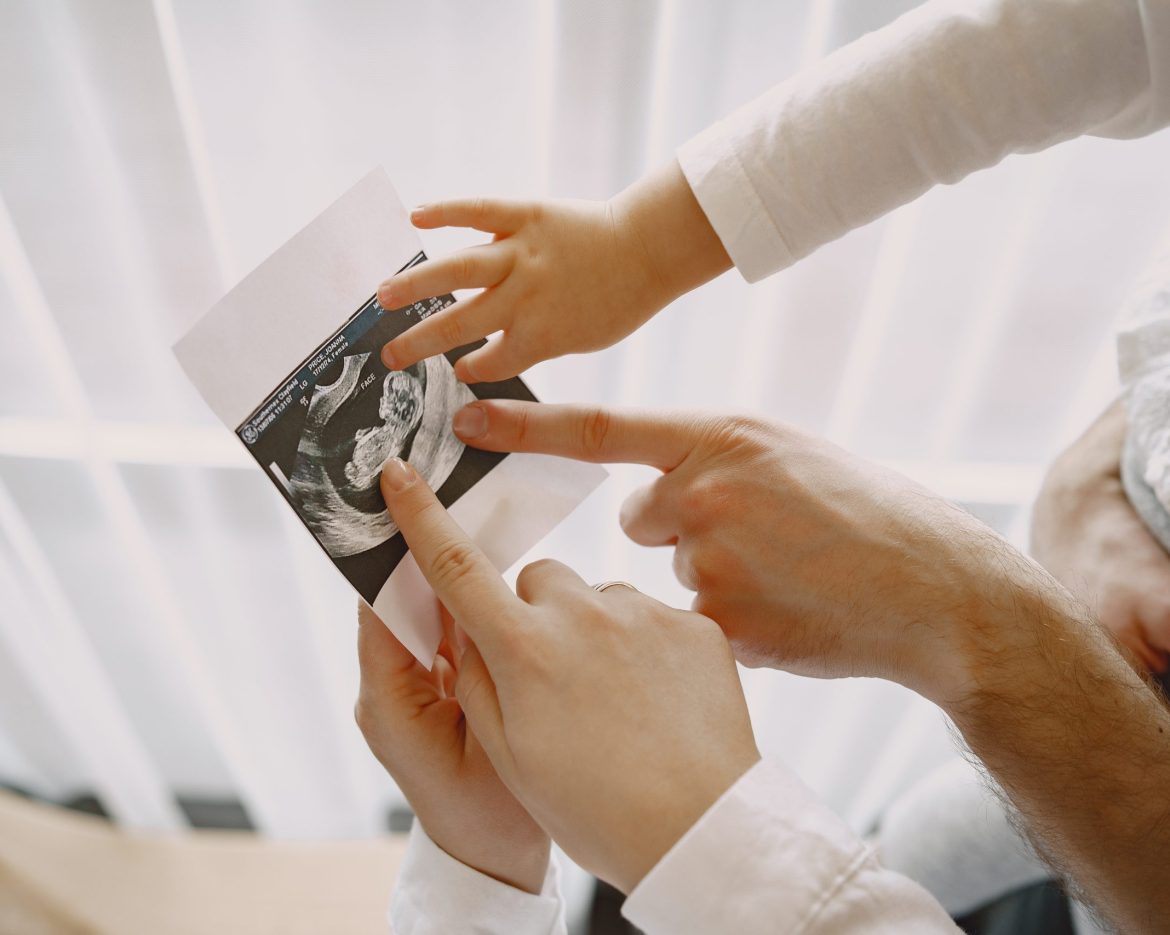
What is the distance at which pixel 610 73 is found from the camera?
2.34 ft

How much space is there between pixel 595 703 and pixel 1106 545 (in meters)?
0.54

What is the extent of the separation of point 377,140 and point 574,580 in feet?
1.46

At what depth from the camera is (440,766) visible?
0.61m

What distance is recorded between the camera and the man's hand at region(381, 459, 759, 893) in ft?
1.53

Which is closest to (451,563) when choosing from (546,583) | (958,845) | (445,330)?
(546,583)

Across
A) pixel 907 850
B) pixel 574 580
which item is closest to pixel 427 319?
pixel 574 580

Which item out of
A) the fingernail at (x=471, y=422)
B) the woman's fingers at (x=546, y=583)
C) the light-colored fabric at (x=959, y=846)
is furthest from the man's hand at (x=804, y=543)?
the light-colored fabric at (x=959, y=846)

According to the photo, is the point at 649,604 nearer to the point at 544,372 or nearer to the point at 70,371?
the point at 544,372

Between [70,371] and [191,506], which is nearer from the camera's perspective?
[70,371]

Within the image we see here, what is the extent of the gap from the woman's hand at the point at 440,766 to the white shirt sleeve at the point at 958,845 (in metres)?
0.57

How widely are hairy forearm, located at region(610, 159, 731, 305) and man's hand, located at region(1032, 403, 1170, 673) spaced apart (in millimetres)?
456

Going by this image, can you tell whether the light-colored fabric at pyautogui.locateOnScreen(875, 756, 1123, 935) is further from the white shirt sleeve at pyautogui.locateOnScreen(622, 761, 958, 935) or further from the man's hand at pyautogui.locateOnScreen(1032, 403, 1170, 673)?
the white shirt sleeve at pyautogui.locateOnScreen(622, 761, 958, 935)

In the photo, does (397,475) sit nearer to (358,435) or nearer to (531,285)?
(358,435)

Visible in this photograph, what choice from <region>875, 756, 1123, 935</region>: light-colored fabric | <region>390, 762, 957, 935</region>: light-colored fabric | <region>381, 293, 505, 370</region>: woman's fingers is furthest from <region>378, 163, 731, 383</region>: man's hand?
<region>875, 756, 1123, 935</region>: light-colored fabric
